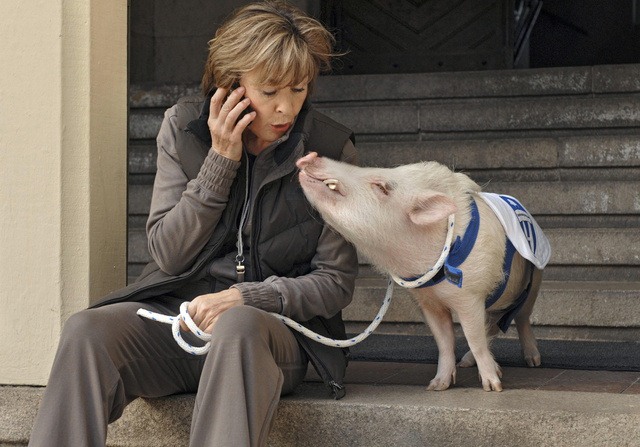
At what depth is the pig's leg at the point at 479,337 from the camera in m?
3.52

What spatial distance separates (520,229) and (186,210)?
45.9 inches

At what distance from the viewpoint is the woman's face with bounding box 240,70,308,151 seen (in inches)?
131

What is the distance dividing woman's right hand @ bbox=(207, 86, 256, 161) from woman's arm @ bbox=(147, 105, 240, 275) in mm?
29

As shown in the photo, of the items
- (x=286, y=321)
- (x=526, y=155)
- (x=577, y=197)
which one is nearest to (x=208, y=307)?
(x=286, y=321)

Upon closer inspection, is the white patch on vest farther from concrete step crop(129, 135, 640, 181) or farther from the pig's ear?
concrete step crop(129, 135, 640, 181)

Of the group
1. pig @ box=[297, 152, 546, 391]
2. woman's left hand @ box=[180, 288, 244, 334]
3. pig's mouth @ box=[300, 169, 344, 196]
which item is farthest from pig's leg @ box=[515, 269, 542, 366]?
woman's left hand @ box=[180, 288, 244, 334]

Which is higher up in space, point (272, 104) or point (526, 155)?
point (272, 104)

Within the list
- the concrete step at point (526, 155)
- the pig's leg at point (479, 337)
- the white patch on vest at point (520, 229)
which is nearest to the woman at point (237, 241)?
the pig's leg at point (479, 337)

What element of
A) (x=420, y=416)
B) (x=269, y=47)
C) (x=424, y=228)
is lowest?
(x=420, y=416)

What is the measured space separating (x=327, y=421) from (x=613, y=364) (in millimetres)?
1375

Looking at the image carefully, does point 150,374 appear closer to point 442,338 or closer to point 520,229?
point 442,338

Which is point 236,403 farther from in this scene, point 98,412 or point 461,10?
point 461,10

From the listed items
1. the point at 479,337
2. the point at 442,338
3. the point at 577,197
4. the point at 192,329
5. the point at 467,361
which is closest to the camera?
the point at 192,329

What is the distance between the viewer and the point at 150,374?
332 cm
